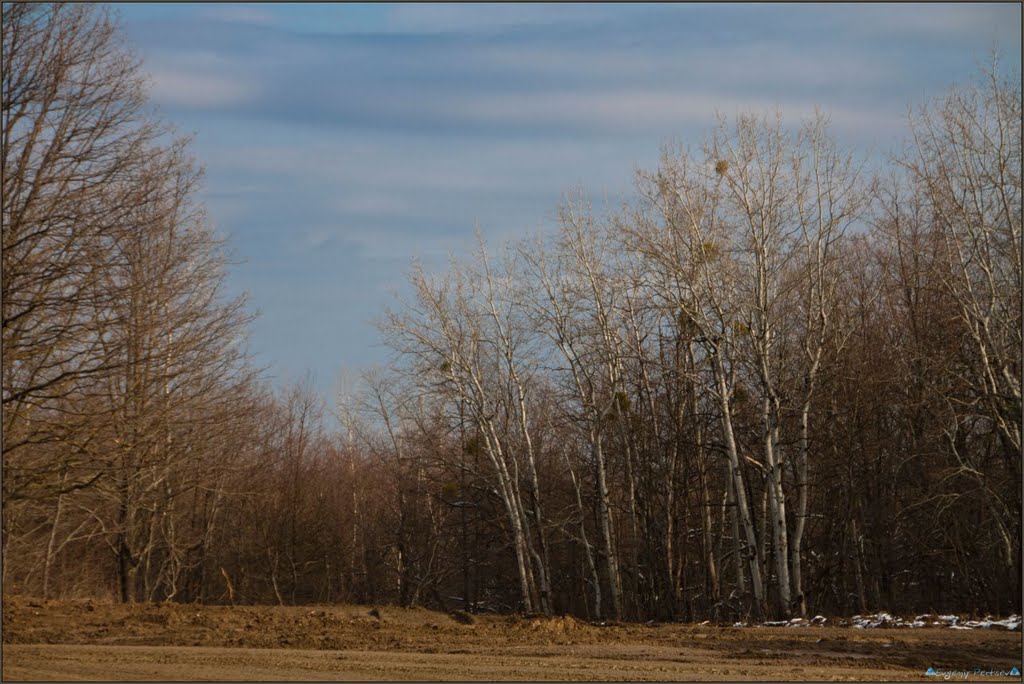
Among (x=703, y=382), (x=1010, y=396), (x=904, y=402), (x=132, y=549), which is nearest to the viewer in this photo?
(x=1010, y=396)

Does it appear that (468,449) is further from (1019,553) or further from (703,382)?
(1019,553)

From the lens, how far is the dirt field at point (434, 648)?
13125mm

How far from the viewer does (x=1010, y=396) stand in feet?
70.9

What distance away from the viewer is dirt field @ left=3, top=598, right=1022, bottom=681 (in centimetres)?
1312

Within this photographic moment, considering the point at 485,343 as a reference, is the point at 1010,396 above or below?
below

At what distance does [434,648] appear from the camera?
52.5ft

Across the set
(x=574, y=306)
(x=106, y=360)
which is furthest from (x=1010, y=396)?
(x=106, y=360)

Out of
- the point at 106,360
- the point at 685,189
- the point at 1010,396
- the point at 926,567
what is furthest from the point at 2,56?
the point at 926,567

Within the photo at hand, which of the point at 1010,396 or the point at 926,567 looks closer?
the point at 1010,396

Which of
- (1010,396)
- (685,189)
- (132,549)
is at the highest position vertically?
(685,189)

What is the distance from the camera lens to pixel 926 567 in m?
27.8

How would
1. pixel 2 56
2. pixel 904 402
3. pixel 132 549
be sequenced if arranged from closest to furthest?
pixel 2 56 < pixel 904 402 < pixel 132 549

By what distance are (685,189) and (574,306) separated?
19.5ft

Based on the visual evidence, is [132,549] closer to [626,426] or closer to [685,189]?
[626,426]
